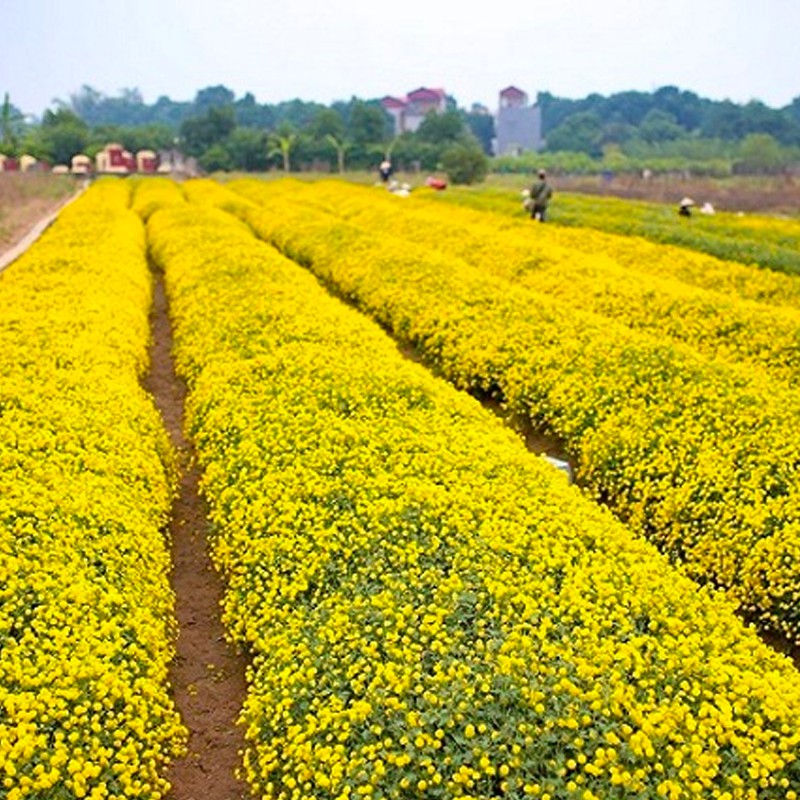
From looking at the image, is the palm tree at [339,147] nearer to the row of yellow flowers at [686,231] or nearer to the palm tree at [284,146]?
the palm tree at [284,146]

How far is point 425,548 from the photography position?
7.48 metres

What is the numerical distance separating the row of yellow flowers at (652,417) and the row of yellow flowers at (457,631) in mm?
1067

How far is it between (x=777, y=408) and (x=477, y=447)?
11.4 feet

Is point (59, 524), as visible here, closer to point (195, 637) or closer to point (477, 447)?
point (195, 637)

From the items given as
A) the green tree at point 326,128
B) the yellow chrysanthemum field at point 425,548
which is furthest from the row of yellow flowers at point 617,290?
the green tree at point 326,128

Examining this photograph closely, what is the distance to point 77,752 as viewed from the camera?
18.8 feet

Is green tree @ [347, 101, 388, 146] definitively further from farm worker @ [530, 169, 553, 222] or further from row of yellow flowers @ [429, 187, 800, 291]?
farm worker @ [530, 169, 553, 222]

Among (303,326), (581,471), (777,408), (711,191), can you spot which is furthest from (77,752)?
(711,191)

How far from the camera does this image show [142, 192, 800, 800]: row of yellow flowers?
5.39 meters

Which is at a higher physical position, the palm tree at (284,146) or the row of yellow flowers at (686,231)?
the palm tree at (284,146)

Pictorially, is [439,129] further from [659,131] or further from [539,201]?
[539,201]

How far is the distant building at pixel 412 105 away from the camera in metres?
169

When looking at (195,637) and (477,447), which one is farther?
(477,447)

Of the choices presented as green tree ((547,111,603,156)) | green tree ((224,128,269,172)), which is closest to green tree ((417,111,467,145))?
green tree ((224,128,269,172))
